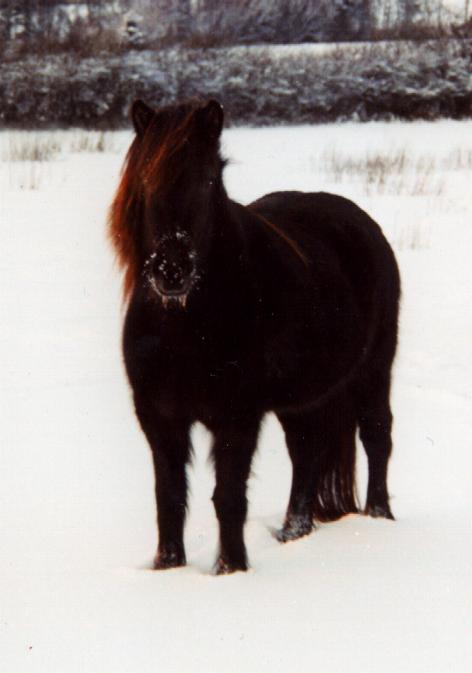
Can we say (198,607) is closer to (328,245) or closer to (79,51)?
(328,245)

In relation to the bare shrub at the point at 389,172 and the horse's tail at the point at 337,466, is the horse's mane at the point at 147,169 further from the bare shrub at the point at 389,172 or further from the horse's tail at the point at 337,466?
the bare shrub at the point at 389,172

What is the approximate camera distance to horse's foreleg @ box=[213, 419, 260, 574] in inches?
137

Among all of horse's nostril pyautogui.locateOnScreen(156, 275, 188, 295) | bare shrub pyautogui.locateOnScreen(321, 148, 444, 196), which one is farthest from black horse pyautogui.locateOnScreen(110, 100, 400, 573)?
bare shrub pyautogui.locateOnScreen(321, 148, 444, 196)

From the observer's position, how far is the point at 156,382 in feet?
11.2

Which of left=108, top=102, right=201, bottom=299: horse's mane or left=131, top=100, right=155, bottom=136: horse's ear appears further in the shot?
left=131, top=100, right=155, bottom=136: horse's ear

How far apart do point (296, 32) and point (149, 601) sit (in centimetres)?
2465

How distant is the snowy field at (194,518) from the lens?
2990 mm

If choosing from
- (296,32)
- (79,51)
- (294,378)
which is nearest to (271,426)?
(294,378)

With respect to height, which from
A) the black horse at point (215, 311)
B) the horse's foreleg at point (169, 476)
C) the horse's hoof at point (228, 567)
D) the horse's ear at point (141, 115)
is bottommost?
the horse's hoof at point (228, 567)

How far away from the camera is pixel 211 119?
3350 mm

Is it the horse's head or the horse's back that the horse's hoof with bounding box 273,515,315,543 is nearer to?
the horse's back

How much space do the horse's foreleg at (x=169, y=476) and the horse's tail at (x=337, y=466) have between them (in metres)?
0.93

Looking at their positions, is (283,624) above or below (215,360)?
below

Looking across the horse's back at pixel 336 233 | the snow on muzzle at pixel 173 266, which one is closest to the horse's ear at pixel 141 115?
the snow on muzzle at pixel 173 266
